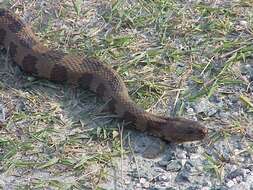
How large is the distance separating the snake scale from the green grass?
10 cm

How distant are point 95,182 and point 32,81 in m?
1.38

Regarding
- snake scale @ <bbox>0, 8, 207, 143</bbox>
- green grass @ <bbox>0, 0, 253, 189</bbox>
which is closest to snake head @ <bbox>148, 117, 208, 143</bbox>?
snake scale @ <bbox>0, 8, 207, 143</bbox>

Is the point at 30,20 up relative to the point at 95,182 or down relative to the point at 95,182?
up

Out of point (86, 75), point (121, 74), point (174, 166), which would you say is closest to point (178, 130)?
point (174, 166)

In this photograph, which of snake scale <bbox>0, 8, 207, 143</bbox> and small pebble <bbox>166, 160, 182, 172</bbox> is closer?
small pebble <bbox>166, 160, 182, 172</bbox>

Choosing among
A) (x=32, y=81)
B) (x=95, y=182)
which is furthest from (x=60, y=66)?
(x=95, y=182)

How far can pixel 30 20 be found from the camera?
250 inches

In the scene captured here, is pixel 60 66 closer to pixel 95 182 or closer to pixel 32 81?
pixel 32 81

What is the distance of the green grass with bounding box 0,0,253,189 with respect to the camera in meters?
5.00

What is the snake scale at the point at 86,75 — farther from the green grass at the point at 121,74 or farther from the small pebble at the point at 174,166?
the small pebble at the point at 174,166

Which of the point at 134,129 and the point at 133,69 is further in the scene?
the point at 133,69

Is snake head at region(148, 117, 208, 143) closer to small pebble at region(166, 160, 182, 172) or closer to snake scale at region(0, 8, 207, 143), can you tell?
snake scale at region(0, 8, 207, 143)

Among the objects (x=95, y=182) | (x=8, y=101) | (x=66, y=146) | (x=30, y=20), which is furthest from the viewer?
(x=30, y=20)

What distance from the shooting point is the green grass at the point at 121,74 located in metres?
5.00
